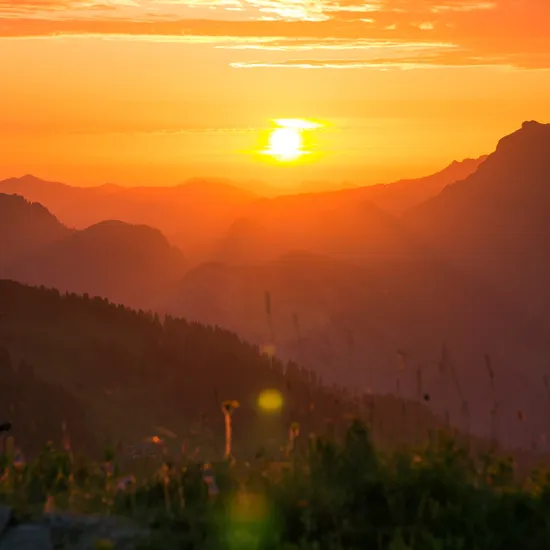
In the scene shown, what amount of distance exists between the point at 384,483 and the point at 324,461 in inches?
17.2

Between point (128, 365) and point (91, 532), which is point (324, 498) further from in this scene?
point (128, 365)

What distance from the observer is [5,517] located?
625 cm

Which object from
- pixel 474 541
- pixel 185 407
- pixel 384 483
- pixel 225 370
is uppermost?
pixel 225 370

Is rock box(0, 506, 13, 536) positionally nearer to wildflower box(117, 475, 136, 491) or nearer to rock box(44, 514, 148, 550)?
rock box(44, 514, 148, 550)

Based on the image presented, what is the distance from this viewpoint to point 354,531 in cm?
607

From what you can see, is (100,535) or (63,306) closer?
(100,535)

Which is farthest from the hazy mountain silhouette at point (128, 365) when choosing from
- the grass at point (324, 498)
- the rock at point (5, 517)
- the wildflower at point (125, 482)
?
the rock at point (5, 517)

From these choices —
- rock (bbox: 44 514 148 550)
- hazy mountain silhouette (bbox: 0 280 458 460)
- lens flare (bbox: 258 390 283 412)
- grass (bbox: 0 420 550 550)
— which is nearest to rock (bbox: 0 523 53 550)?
rock (bbox: 44 514 148 550)

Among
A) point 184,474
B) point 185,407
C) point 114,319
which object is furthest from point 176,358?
point 184,474

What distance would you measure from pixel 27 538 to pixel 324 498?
182cm

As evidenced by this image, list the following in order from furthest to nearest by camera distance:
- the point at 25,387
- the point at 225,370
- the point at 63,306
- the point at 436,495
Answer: the point at 225,370
the point at 63,306
the point at 25,387
the point at 436,495

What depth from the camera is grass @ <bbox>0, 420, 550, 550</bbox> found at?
6.00 m

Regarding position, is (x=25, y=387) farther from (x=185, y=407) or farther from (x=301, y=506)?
(x=301, y=506)

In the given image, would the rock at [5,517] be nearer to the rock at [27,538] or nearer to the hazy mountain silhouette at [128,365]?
the rock at [27,538]
